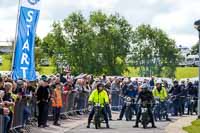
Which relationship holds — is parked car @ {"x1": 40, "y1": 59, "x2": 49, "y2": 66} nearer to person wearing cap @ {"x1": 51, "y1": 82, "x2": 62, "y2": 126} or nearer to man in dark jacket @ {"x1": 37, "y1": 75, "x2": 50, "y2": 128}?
person wearing cap @ {"x1": 51, "y1": 82, "x2": 62, "y2": 126}

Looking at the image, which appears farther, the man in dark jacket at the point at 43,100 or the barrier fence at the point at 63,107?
the man in dark jacket at the point at 43,100

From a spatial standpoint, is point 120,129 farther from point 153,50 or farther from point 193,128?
point 153,50

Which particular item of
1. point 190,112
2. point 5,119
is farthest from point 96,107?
point 190,112

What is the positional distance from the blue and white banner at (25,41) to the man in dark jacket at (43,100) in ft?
9.90

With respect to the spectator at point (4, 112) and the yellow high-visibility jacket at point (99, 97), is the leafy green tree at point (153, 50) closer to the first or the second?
the yellow high-visibility jacket at point (99, 97)

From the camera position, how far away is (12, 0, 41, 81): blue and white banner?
2212 centimetres

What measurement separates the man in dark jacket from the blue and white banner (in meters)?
3.02

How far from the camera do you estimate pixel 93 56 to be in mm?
69875

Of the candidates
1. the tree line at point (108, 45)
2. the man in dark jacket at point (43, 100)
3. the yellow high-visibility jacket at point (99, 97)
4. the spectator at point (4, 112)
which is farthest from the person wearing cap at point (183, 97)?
the tree line at point (108, 45)

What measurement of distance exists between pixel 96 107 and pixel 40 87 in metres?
3.34

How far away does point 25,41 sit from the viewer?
73.3 feet

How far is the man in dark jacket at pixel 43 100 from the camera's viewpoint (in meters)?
25.8

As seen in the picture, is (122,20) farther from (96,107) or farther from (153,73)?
(96,107)

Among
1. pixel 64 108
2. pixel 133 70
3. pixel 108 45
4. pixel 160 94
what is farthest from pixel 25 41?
pixel 133 70
